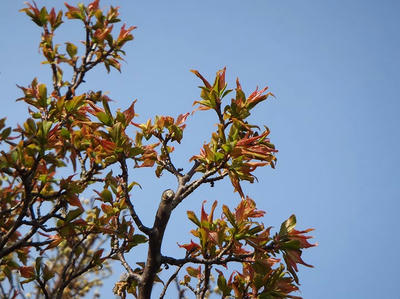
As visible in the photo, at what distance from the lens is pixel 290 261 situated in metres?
2.32

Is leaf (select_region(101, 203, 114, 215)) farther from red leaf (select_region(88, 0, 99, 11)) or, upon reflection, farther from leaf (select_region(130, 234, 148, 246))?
red leaf (select_region(88, 0, 99, 11))

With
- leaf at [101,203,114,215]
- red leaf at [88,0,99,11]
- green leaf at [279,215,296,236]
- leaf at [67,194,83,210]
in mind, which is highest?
red leaf at [88,0,99,11]

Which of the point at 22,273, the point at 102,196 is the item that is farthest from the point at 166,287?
the point at 22,273

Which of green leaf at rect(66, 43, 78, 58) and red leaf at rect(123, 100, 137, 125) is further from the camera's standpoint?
green leaf at rect(66, 43, 78, 58)

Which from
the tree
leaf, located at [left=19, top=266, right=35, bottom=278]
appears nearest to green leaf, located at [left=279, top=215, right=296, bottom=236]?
the tree

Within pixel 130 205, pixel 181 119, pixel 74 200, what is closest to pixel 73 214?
pixel 74 200

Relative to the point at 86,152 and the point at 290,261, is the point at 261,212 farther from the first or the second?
the point at 86,152

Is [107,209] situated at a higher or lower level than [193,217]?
higher

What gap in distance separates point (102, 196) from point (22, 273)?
2.37ft

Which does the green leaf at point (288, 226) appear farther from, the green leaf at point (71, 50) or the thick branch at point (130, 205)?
the green leaf at point (71, 50)

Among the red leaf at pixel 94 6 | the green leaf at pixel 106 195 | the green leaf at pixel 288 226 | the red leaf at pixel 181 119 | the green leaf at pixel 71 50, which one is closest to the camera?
the green leaf at pixel 288 226

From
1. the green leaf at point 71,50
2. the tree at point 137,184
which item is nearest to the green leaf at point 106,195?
the tree at point 137,184

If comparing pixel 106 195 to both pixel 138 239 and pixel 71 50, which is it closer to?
pixel 138 239

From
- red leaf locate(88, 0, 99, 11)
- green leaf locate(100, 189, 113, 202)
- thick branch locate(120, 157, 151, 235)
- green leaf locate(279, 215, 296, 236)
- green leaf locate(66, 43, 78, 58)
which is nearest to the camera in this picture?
thick branch locate(120, 157, 151, 235)
